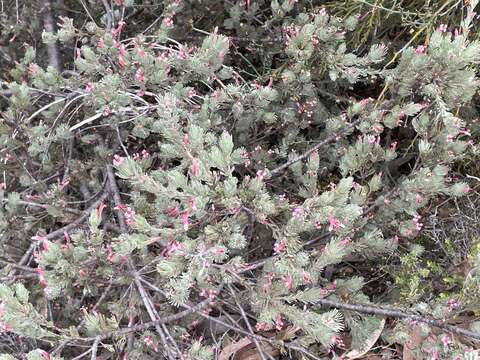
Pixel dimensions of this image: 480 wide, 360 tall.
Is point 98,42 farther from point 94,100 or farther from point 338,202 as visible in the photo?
point 338,202

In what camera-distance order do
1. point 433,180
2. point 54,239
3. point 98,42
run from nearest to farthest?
point 433,180 → point 98,42 → point 54,239

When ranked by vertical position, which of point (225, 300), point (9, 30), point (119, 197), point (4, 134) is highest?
point (9, 30)

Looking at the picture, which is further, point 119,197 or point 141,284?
point 119,197

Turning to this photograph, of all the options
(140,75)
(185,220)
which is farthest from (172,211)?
(140,75)

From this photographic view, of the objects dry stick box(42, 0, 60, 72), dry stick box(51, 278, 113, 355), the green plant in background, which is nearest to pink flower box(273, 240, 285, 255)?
the green plant in background

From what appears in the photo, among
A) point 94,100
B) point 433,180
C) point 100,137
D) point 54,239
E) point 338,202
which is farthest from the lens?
point 100,137

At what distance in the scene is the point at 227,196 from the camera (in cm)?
164

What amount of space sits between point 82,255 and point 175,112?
1.89 feet

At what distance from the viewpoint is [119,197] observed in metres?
2.31

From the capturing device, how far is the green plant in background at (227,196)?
166 cm

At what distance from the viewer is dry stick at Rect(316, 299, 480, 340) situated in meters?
1.65

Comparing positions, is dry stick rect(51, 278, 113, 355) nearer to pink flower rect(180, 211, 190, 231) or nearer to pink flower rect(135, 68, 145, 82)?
pink flower rect(180, 211, 190, 231)

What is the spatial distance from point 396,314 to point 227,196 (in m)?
0.71

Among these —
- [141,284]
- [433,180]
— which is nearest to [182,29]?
[141,284]
